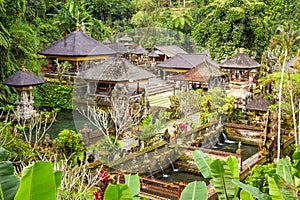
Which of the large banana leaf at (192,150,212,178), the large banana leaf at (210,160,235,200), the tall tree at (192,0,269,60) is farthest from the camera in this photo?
the tall tree at (192,0,269,60)

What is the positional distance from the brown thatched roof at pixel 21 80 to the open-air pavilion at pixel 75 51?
5.27 m

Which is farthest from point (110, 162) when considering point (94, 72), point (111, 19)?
point (111, 19)

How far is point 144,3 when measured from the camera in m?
35.8

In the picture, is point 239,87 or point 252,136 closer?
point 252,136

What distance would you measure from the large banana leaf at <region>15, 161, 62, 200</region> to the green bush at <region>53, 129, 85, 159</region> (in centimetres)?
796

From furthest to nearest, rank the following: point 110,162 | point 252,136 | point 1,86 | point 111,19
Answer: point 111,19, point 1,86, point 252,136, point 110,162

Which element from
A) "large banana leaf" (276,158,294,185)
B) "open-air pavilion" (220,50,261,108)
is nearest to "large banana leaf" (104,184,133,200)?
"large banana leaf" (276,158,294,185)

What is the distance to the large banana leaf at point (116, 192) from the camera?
1943mm

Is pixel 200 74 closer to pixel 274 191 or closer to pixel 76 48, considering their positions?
pixel 76 48

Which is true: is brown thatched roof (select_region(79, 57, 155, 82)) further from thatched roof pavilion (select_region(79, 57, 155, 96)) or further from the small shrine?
the small shrine

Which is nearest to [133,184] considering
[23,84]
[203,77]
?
Answer: [23,84]

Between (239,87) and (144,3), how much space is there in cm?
1994

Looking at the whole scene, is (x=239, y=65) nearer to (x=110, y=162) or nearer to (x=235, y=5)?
(x=235, y=5)

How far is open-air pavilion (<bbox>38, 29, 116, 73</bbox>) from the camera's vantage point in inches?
798
